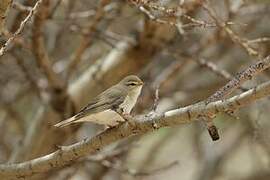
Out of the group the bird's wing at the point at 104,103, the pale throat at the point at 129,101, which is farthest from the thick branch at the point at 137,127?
the pale throat at the point at 129,101

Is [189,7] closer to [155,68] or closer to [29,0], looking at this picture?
[29,0]

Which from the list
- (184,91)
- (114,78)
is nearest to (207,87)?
(184,91)

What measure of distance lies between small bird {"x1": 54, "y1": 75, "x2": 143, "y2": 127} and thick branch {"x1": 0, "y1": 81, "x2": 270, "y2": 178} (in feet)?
0.47

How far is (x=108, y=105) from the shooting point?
2672 millimetres

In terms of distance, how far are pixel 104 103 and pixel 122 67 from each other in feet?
4.61

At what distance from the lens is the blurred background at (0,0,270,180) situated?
331 cm

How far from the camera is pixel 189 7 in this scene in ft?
10.9

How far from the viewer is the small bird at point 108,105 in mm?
2543

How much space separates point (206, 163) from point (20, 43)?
7.82 feet

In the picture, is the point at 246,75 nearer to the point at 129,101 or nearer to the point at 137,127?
the point at 137,127

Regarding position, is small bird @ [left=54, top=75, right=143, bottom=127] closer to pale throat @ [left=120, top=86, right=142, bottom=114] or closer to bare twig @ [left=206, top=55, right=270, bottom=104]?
pale throat @ [left=120, top=86, right=142, bottom=114]

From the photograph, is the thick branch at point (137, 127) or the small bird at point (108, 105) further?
the small bird at point (108, 105)

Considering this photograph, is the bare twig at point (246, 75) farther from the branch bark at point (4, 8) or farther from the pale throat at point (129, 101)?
the pale throat at point (129, 101)

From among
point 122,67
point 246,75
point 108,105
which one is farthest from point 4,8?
point 122,67
